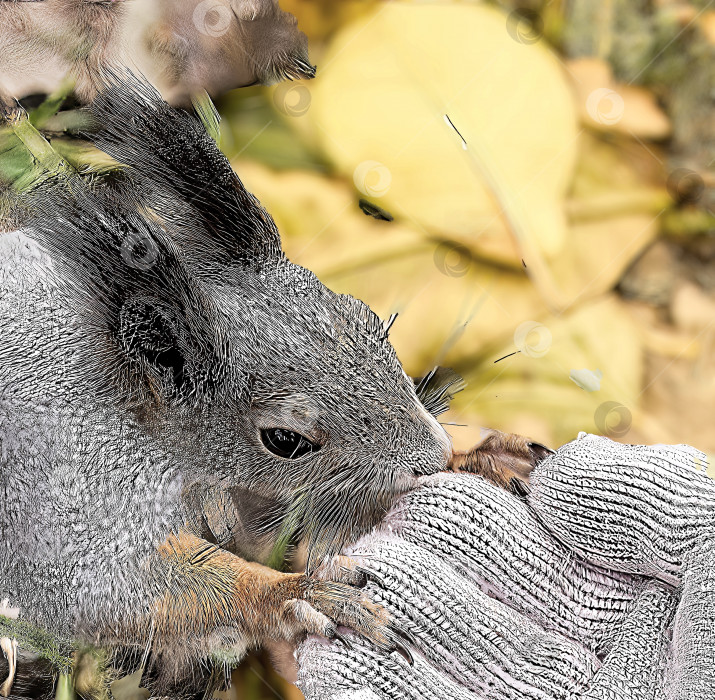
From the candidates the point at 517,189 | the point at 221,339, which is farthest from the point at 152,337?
the point at 517,189

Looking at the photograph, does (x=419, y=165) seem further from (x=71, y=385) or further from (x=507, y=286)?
(x=71, y=385)

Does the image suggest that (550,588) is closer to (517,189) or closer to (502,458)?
(502,458)

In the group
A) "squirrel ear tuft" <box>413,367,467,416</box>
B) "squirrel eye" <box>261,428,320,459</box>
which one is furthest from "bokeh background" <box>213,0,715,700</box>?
"squirrel eye" <box>261,428,320,459</box>

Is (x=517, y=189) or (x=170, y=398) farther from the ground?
(x=517, y=189)

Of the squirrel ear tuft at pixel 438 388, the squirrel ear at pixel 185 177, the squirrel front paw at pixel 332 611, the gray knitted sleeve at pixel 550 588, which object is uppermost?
the squirrel ear at pixel 185 177

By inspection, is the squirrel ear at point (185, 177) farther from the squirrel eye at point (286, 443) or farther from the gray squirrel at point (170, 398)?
the squirrel eye at point (286, 443)

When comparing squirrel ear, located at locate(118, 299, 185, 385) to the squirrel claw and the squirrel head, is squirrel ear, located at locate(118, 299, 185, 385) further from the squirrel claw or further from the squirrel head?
the squirrel claw

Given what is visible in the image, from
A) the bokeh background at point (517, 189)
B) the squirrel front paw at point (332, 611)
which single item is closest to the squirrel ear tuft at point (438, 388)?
the bokeh background at point (517, 189)
